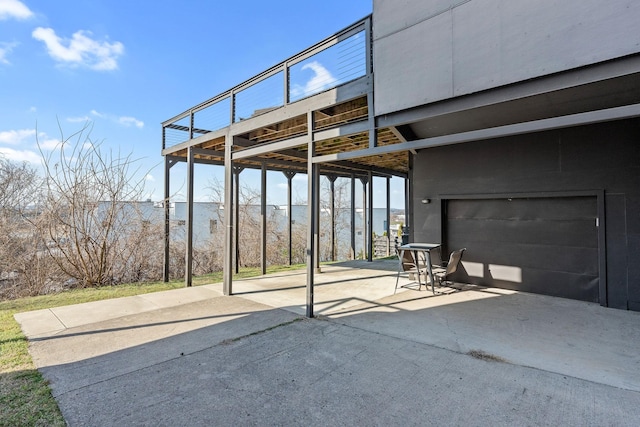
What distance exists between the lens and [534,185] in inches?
220

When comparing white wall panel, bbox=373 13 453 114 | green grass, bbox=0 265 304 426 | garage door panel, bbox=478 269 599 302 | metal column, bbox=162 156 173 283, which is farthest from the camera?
metal column, bbox=162 156 173 283

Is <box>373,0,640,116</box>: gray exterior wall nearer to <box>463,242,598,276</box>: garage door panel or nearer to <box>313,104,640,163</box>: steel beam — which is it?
<box>313,104,640,163</box>: steel beam

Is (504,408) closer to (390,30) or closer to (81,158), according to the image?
(390,30)

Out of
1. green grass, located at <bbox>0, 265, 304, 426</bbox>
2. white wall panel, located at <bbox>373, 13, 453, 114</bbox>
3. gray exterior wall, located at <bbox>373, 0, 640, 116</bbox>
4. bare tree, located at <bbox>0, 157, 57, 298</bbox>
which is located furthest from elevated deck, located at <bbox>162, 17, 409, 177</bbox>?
green grass, located at <bbox>0, 265, 304, 426</bbox>

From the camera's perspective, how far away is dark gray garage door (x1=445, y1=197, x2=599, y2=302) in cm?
Result: 517

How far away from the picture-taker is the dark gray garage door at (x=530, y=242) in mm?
5172

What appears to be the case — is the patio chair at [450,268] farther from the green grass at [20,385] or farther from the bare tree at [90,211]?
the bare tree at [90,211]

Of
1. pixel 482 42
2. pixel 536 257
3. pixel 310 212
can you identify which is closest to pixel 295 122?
pixel 310 212

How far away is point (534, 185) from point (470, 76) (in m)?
3.45

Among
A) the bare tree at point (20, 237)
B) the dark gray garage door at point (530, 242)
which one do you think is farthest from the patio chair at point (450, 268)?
the bare tree at point (20, 237)

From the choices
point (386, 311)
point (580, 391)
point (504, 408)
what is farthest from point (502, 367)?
point (386, 311)

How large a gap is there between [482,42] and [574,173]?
3465mm

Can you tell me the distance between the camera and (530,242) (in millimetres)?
5730

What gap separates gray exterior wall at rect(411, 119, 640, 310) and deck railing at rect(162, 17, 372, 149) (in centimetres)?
349
